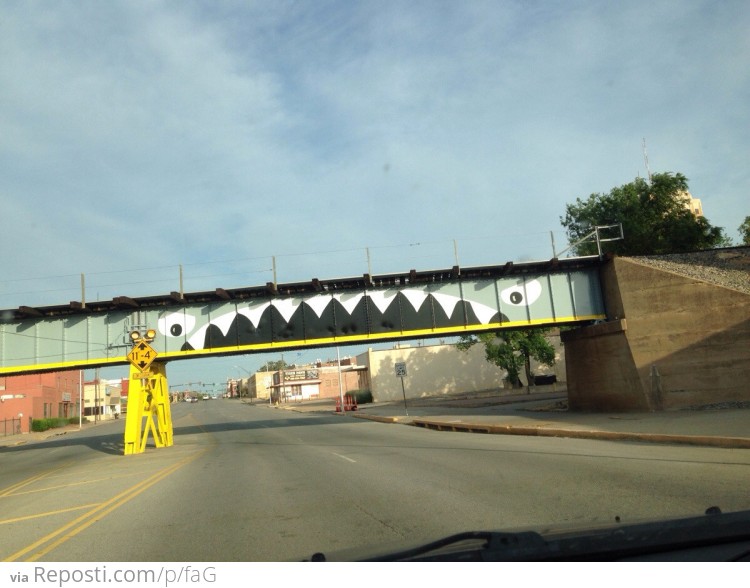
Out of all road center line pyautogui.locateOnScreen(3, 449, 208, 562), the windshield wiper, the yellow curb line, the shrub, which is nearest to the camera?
the windshield wiper

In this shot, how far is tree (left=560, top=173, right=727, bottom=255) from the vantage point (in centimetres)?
4494

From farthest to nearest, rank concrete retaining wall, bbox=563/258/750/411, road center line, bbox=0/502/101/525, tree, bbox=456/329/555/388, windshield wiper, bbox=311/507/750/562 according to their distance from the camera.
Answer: tree, bbox=456/329/555/388, concrete retaining wall, bbox=563/258/750/411, road center line, bbox=0/502/101/525, windshield wiper, bbox=311/507/750/562

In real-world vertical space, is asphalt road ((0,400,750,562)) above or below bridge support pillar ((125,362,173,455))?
below

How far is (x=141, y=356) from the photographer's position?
22.3 metres

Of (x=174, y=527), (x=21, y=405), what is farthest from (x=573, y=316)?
(x=21, y=405)

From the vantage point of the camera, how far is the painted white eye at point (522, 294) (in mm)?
26500

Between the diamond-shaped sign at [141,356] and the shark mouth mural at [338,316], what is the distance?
3.61 meters

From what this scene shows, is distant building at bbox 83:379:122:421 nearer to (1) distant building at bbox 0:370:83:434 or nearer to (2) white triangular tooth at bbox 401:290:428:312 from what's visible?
(1) distant building at bbox 0:370:83:434

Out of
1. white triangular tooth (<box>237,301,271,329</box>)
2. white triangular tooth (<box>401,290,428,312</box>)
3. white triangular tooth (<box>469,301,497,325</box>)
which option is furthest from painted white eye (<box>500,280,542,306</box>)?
white triangular tooth (<box>237,301,271,329</box>)

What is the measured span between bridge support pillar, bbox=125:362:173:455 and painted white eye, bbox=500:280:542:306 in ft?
48.7

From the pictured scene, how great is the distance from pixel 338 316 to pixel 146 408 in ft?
27.9

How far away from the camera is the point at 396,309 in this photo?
86.6 feet

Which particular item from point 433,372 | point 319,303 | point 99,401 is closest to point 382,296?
point 319,303

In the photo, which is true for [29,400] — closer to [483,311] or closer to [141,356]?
[141,356]
